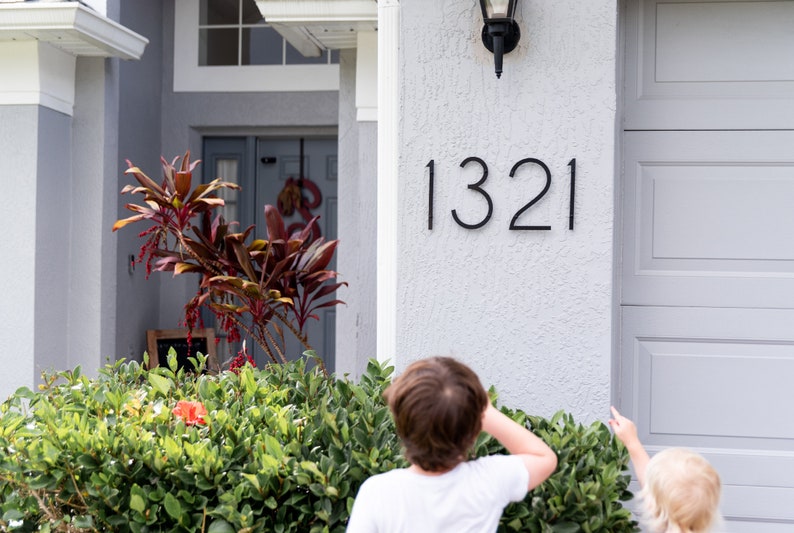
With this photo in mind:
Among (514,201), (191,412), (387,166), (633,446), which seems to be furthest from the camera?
(387,166)

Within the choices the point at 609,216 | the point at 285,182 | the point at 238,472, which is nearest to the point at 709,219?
the point at 609,216

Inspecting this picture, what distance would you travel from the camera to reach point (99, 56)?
6.30 meters

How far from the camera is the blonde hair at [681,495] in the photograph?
7.45 feet

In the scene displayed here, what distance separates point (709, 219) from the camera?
364 centimetres

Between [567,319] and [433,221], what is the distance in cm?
64

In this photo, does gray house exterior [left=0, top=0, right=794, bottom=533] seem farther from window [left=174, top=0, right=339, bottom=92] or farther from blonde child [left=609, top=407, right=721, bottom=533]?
window [left=174, top=0, right=339, bottom=92]

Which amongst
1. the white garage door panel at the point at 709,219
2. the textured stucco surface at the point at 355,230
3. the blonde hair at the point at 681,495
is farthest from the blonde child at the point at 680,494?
the textured stucco surface at the point at 355,230

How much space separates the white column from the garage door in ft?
3.13

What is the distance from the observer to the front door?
7.51m

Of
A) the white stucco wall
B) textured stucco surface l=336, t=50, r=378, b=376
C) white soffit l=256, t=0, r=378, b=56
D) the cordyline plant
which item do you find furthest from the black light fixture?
textured stucco surface l=336, t=50, r=378, b=376

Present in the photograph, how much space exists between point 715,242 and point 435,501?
2024 millimetres

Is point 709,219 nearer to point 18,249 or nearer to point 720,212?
point 720,212

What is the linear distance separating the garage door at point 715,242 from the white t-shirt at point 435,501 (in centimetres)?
163

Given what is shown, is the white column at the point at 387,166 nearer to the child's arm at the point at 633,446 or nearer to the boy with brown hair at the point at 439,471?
the child's arm at the point at 633,446
